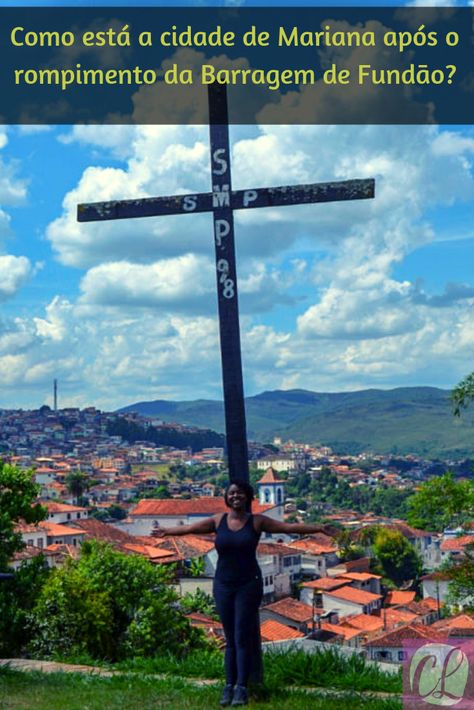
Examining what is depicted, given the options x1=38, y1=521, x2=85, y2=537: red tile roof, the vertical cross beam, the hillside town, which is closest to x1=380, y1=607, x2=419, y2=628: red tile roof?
the hillside town

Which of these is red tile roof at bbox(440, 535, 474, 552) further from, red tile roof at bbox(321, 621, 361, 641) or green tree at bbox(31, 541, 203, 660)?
red tile roof at bbox(321, 621, 361, 641)

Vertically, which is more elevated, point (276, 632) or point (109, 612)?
point (109, 612)

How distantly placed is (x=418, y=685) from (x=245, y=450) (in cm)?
157

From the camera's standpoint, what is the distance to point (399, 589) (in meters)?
57.3

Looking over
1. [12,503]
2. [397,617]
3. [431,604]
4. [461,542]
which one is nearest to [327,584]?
[431,604]

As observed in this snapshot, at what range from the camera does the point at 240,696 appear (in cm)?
472

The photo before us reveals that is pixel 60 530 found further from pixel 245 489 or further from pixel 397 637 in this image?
pixel 245 489

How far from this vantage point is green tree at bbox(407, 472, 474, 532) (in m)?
8.23

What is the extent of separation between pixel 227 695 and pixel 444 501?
4042mm

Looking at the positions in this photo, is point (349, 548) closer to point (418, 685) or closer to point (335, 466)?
point (418, 685)

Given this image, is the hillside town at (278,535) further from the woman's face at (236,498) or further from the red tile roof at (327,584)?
the woman's face at (236,498)

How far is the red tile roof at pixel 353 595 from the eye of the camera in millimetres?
43356

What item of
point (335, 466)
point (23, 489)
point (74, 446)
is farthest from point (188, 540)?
point (74, 446)

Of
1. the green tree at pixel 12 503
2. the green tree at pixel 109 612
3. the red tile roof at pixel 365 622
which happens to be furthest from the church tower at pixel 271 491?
the green tree at pixel 12 503
